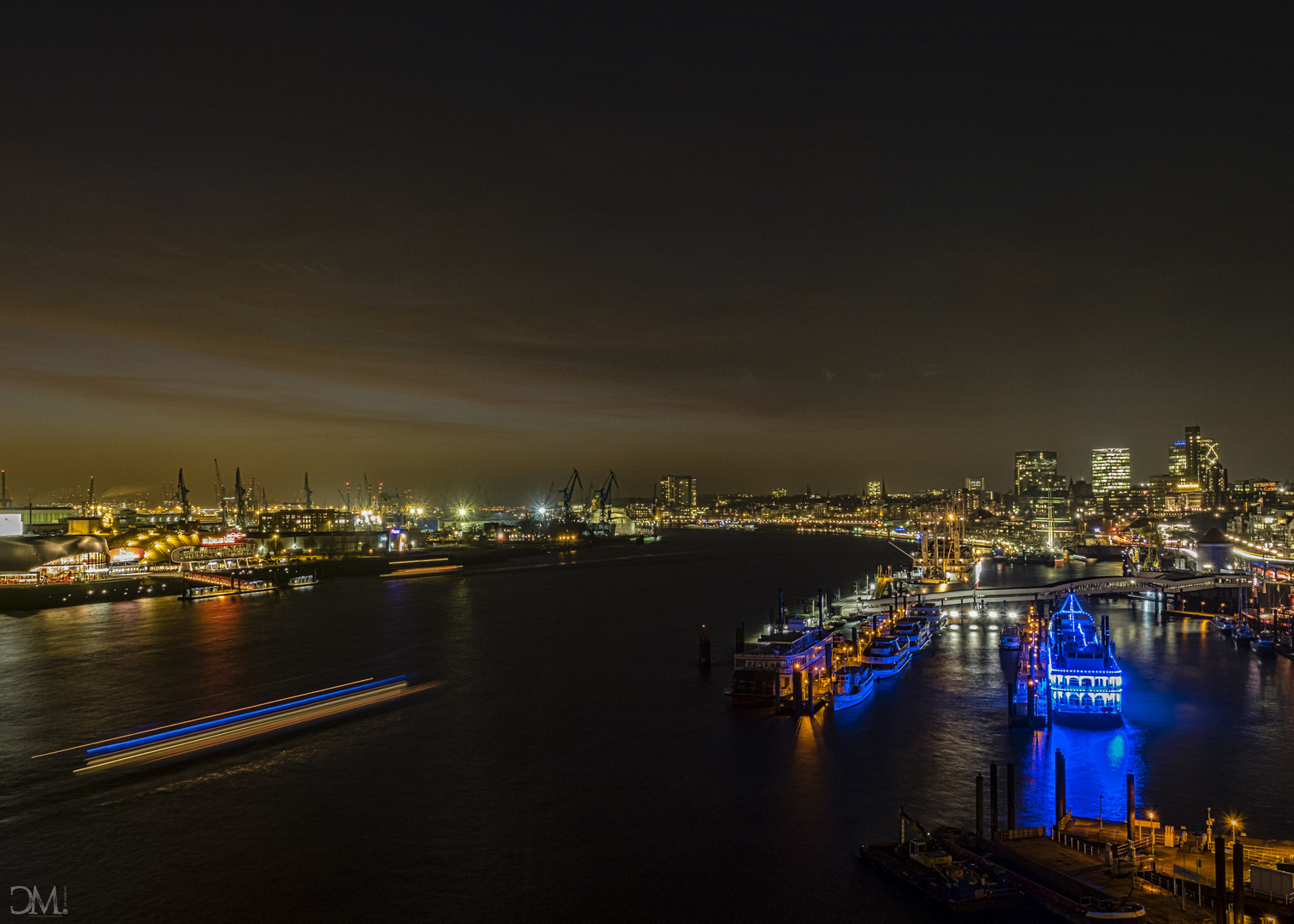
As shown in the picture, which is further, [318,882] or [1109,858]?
[318,882]

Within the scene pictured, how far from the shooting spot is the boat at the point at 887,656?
26.1 metres

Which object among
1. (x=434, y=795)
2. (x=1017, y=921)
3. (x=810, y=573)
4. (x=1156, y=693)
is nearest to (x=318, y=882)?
(x=434, y=795)

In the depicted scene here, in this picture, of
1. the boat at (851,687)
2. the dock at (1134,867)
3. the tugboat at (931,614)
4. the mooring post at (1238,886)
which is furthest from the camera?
the tugboat at (931,614)

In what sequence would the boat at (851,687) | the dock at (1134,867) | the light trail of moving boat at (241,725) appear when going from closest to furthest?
the dock at (1134,867) → the light trail of moving boat at (241,725) → the boat at (851,687)

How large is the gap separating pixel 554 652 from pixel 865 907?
67.5ft

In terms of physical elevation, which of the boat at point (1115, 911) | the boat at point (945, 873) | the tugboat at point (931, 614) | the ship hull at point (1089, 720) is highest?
the boat at point (1115, 911)

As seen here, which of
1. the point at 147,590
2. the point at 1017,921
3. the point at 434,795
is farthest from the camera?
the point at 147,590

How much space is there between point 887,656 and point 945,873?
16.2 m

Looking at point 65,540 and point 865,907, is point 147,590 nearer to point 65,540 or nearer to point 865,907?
point 65,540

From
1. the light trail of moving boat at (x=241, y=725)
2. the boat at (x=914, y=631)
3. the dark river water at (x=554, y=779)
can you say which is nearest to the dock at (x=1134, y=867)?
the dark river water at (x=554, y=779)

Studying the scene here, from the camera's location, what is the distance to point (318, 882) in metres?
12.2

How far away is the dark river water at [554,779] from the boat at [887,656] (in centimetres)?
69

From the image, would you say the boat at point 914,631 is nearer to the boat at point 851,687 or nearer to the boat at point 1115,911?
the boat at point 851,687

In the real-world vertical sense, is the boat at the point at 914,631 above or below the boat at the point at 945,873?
below
